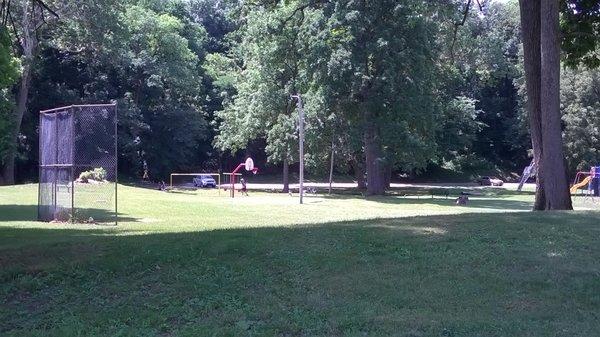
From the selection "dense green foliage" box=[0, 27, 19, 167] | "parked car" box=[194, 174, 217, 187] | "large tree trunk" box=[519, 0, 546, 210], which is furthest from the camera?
"parked car" box=[194, 174, 217, 187]

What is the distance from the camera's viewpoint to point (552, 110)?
15.4 m

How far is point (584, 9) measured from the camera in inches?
727

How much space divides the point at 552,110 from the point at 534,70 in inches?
73.1

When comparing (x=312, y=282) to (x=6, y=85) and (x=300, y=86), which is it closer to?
(x=6, y=85)

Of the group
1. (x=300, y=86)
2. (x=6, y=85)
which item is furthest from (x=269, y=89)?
(x=6, y=85)

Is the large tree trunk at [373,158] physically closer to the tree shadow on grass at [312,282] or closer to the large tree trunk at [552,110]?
the large tree trunk at [552,110]

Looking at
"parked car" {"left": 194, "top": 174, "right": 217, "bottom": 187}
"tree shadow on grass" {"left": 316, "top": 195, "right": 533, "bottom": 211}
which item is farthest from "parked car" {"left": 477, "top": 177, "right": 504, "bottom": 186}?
"parked car" {"left": 194, "top": 174, "right": 217, "bottom": 187}

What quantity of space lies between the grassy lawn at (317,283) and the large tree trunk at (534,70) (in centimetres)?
579

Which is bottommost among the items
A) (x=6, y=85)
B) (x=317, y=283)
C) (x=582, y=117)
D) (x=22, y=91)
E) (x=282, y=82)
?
(x=317, y=283)

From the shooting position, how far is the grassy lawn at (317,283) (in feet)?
23.6

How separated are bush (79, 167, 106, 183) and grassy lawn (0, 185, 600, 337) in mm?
25872

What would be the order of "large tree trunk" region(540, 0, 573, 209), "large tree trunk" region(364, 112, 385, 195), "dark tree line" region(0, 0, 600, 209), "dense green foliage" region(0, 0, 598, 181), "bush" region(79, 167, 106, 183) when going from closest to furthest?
"large tree trunk" region(540, 0, 573, 209), "bush" region(79, 167, 106, 183), "dark tree line" region(0, 0, 600, 209), "dense green foliage" region(0, 0, 598, 181), "large tree trunk" region(364, 112, 385, 195)

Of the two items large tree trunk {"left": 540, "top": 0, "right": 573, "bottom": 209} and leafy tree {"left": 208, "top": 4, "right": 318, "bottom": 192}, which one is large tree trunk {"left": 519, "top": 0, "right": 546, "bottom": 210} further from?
leafy tree {"left": 208, "top": 4, "right": 318, "bottom": 192}

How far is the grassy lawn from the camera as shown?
23.6ft
